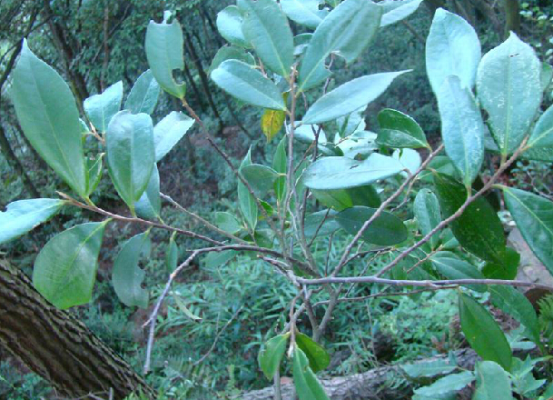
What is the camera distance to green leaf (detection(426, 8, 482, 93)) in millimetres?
488

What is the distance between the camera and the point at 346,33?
500 mm

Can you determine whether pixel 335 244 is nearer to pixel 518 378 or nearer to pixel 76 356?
pixel 76 356

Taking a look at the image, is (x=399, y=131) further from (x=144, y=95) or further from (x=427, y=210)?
(x=144, y=95)

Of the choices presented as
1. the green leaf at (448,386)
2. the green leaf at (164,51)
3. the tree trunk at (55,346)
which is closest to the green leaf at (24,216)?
the green leaf at (164,51)

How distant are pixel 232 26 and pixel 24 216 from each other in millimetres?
360

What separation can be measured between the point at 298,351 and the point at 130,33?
13.2 feet

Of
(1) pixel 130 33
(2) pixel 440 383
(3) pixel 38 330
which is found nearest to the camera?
(2) pixel 440 383

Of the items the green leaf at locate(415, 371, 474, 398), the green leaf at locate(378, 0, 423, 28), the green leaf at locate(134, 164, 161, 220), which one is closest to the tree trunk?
the green leaf at locate(415, 371, 474, 398)

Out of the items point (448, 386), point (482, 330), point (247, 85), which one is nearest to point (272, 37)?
point (247, 85)

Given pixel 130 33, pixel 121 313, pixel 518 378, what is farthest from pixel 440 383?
pixel 130 33

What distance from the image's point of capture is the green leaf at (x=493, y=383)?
53 cm

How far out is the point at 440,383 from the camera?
2.71 ft

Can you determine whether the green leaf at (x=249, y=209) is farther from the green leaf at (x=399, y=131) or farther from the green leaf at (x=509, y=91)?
the green leaf at (x=509, y=91)

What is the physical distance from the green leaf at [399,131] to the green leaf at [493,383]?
0.24 meters
